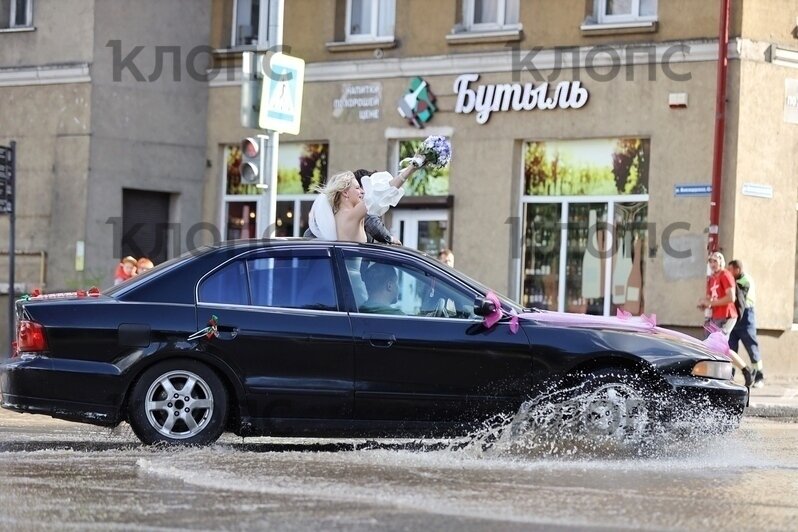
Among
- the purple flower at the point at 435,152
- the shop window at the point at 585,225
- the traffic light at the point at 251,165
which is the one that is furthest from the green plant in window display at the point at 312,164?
the purple flower at the point at 435,152

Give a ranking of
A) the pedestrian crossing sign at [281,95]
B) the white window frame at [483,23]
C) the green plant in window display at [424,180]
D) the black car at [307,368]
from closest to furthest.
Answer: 1. the black car at [307,368]
2. the pedestrian crossing sign at [281,95]
3. the white window frame at [483,23]
4. the green plant in window display at [424,180]

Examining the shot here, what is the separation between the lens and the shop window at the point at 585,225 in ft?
68.2

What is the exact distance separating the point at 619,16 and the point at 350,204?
10.6 metres

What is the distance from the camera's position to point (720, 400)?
31.9 feet

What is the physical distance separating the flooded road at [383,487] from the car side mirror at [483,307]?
0.91 m

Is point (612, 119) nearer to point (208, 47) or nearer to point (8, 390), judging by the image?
point (208, 47)

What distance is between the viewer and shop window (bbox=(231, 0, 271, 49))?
2411 cm

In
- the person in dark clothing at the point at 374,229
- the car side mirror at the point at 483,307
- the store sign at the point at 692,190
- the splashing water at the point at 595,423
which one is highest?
the store sign at the point at 692,190

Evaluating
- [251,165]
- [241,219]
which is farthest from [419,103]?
[251,165]

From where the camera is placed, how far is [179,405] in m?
9.62

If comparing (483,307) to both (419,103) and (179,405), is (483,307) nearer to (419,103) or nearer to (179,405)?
(179,405)

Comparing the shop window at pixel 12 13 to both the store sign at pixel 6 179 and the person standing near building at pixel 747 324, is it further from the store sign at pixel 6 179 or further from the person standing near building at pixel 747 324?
the person standing near building at pixel 747 324

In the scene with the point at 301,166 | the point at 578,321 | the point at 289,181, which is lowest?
the point at 578,321

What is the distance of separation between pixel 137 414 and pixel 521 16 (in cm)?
1333
